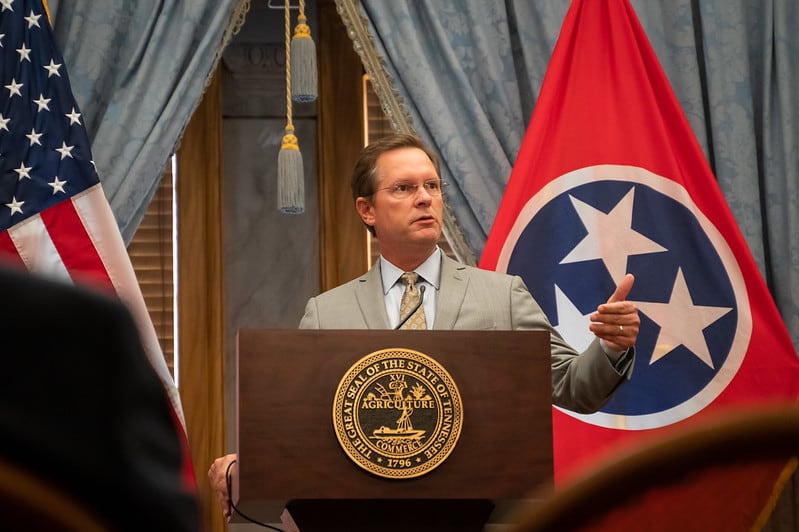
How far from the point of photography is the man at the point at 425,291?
102 inches

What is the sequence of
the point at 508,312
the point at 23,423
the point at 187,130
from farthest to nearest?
1. the point at 187,130
2. the point at 508,312
3. the point at 23,423

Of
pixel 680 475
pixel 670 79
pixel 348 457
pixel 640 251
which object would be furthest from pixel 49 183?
pixel 680 475

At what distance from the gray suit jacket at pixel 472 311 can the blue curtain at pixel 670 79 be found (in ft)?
5.20

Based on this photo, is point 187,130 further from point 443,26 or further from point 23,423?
point 23,423

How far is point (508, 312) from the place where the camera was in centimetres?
286

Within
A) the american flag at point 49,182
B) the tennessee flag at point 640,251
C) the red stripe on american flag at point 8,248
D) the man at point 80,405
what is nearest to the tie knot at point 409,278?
the tennessee flag at point 640,251

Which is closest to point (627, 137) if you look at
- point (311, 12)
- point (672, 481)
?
point (311, 12)

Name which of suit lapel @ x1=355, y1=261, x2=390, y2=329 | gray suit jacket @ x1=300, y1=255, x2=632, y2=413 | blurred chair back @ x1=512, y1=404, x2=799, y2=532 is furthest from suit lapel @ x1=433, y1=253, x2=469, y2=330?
blurred chair back @ x1=512, y1=404, x2=799, y2=532

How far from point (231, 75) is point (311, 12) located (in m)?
0.48

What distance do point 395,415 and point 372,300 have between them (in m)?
0.86

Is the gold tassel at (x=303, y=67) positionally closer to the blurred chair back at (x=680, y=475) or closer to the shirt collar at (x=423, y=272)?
the shirt collar at (x=423, y=272)

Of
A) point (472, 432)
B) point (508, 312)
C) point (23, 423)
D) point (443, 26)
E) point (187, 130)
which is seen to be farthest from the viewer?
point (187, 130)

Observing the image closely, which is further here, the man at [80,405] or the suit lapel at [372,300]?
the suit lapel at [372,300]

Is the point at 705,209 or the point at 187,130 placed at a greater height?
the point at 187,130
